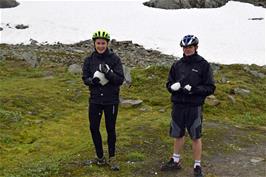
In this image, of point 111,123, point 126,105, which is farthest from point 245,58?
point 111,123

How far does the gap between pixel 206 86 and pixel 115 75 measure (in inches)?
74.1

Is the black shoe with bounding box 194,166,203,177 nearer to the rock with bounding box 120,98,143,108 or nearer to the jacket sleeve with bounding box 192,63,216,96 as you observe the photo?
the jacket sleeve with bounding box 192,63,216,96

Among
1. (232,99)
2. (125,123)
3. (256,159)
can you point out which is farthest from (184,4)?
(256,159)

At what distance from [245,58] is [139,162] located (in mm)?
23425

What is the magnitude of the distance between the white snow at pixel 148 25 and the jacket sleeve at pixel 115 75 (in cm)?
2304

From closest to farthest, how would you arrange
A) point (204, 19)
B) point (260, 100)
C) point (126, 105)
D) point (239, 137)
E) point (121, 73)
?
1. point (121, 73)
2. point (239, 137)
3. point (126, 105)
4. point (260, 100)
5. point (204, 19)

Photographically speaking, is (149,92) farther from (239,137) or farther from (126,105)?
(239,137)

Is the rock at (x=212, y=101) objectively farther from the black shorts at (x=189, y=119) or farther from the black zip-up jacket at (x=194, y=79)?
the black zip-up jacket at (x=194, y=79)

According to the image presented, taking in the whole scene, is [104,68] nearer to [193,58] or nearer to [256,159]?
[193,58]

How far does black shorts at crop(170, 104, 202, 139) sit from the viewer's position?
10828 millimetres

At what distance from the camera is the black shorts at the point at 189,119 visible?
10828 millimetres

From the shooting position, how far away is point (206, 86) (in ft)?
34.8

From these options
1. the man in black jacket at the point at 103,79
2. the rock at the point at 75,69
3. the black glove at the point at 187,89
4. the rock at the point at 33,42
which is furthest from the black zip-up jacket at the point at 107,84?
the rock at the point at 33,42

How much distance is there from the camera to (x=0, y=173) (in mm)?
11578
